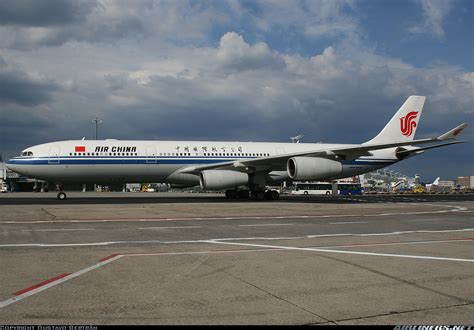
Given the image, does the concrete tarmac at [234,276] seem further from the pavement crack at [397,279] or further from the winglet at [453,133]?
the winglet at [453,133]

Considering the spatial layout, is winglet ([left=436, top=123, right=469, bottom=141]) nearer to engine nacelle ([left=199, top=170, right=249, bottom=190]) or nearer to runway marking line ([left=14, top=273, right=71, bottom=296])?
engine nacelle ([left=199, top=170, right=249, bottom=190])

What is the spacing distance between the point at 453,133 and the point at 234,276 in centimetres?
2453

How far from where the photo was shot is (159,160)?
1126 inches

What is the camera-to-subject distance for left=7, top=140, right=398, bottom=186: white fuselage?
2709 centimetres

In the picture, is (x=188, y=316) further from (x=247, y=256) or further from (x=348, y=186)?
(x=348, y=186)

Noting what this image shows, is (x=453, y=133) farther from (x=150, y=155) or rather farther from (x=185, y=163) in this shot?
(x=150, y=155)

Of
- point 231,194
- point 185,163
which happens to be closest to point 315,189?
point 231,194

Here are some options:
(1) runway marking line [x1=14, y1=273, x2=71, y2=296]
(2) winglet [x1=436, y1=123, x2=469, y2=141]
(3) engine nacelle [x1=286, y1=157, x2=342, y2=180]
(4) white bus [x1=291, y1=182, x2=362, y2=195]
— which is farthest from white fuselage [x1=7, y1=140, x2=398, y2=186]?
(4) white bus [x1=291, y1=182, x2=362, y2=195]

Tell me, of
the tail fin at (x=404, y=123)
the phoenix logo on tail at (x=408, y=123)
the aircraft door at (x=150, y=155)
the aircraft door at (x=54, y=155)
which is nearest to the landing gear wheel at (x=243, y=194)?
the aircraft door at (x=150, y=155)

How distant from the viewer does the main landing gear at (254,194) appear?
29531 millimetres

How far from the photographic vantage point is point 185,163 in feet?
96.1

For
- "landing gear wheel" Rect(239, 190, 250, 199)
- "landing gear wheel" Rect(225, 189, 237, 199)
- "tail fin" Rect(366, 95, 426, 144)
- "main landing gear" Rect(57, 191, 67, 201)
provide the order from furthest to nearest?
"tail fin" Rect(366, 95, 426, 144)
"landing gear wheel" Rect(225, 189, 237, 199)
"landing gear wheel" Rect(239, 190, 250, 199)
"main landing gear" Rect(57, 191, 67, 201)

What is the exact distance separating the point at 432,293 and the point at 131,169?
80.7 feet

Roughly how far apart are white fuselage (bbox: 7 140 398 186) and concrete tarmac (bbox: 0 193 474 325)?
49.0 ft
